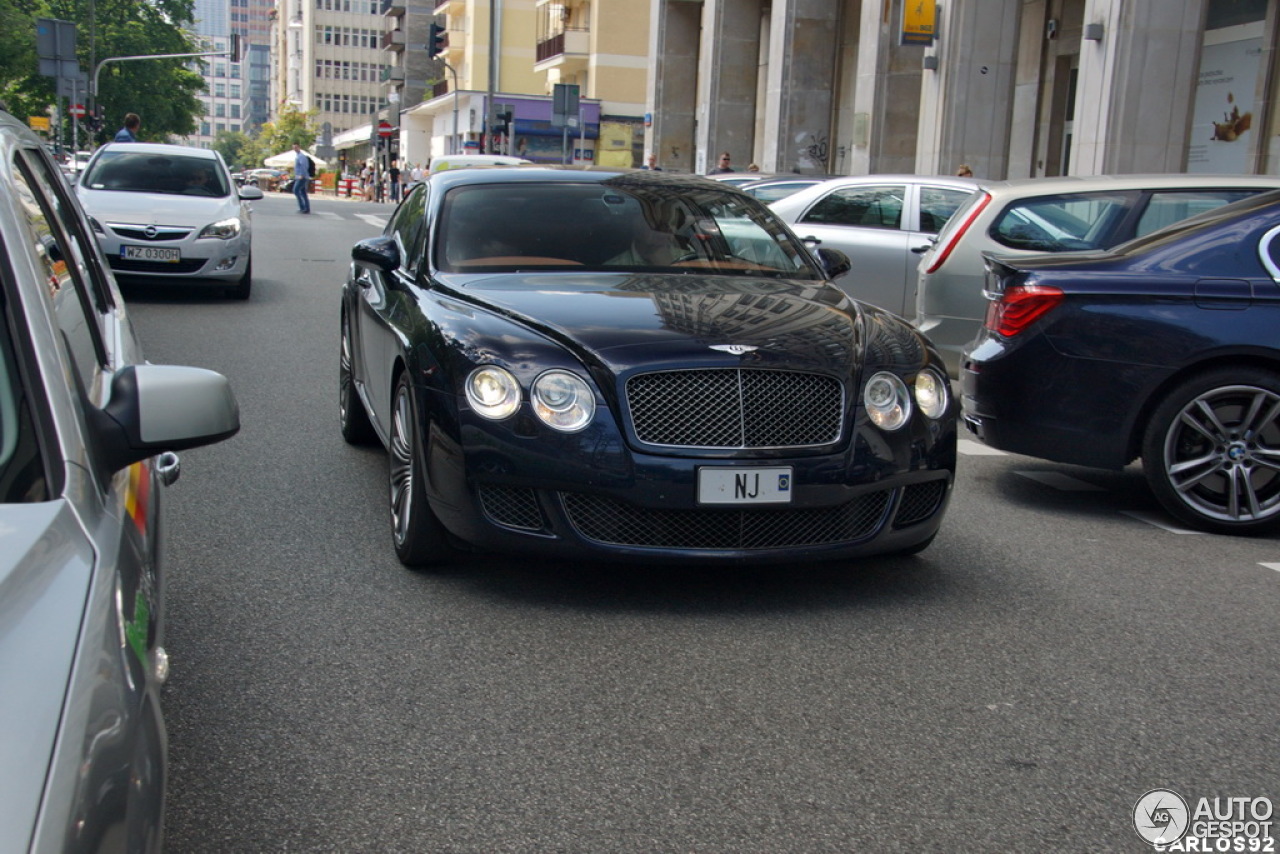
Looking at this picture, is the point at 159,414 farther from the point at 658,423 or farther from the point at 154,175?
the point at 154,175

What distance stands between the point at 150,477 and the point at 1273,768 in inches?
110

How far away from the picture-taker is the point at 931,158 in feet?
86.8

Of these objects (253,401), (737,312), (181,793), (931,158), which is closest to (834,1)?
(931,158)

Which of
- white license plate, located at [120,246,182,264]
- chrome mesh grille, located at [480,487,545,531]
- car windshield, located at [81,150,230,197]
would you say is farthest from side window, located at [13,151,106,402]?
car windshield, located at [81,150,230,197]

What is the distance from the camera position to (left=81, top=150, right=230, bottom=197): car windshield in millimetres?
14766

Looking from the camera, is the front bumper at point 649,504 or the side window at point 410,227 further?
the side window at point 410,227

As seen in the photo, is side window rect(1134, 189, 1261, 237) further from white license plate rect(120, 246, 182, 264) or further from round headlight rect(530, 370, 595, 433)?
white license plate rect(120, 246, 182, 264)

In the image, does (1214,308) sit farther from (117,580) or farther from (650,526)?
(117,580)

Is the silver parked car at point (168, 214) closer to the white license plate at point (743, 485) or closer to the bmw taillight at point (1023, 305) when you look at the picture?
the bmw taillight at point (1023, 305)

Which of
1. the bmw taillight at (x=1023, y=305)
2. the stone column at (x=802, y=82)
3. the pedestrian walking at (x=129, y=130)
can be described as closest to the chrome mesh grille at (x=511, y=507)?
the bmw taillight at (x=1023, y=305)

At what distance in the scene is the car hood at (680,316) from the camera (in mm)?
4648

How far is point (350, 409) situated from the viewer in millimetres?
7348

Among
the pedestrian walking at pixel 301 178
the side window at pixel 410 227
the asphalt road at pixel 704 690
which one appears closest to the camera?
the asphalt road at pixel 704 690

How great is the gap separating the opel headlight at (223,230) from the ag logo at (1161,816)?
12.4 meters
